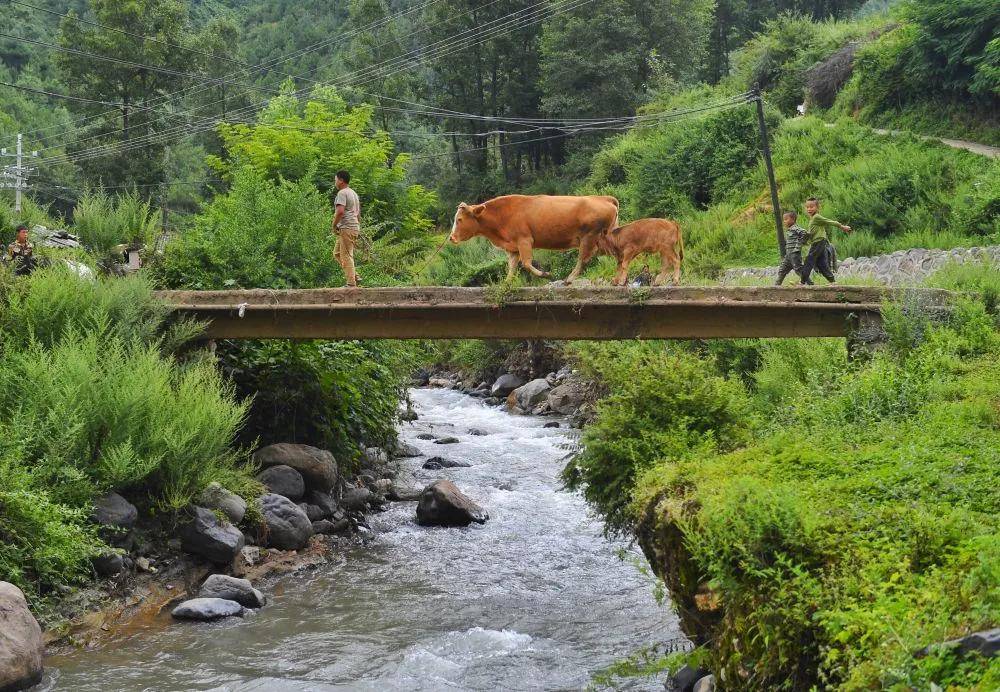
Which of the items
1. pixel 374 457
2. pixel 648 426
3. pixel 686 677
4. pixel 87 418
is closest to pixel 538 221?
pixel 648 426

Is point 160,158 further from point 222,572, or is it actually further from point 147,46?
point 222,572

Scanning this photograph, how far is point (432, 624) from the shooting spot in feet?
39.9

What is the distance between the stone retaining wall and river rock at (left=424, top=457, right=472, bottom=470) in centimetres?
677

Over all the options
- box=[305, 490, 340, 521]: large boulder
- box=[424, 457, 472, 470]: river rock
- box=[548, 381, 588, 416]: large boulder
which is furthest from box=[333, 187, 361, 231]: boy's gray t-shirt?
box=[548, 381, 588, 416]: large boulder

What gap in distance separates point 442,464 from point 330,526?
541 centimetres

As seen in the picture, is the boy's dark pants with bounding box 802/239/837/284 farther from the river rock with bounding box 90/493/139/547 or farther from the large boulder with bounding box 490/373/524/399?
the large boulder with bounding box 490/373/524/399

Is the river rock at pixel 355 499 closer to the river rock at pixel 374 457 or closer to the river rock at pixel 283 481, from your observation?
the river rock at pixel 283 481

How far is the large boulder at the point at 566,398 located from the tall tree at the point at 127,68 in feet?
102

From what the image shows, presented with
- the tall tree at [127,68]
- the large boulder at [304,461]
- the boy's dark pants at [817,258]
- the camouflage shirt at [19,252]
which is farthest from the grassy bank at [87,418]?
the tall tree at [127,68]

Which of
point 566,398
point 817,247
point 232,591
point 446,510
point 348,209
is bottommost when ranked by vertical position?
point 566,398

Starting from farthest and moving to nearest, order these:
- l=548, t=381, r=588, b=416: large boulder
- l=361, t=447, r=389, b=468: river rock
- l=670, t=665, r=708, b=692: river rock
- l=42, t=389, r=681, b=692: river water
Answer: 1. l=548, t=381, r=588, b=416: large boulder
2. l=361, t=447, r=389, b=468: river rock
3. l=42, t=389, r=681, b=692: river water
4. l=670, t=665, r=708, b=692: river rock

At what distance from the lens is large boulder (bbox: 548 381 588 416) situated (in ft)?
89.7

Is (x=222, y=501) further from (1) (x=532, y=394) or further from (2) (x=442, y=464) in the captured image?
(1) (x=532, y=394)

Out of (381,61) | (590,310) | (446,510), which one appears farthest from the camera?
(381,61)
